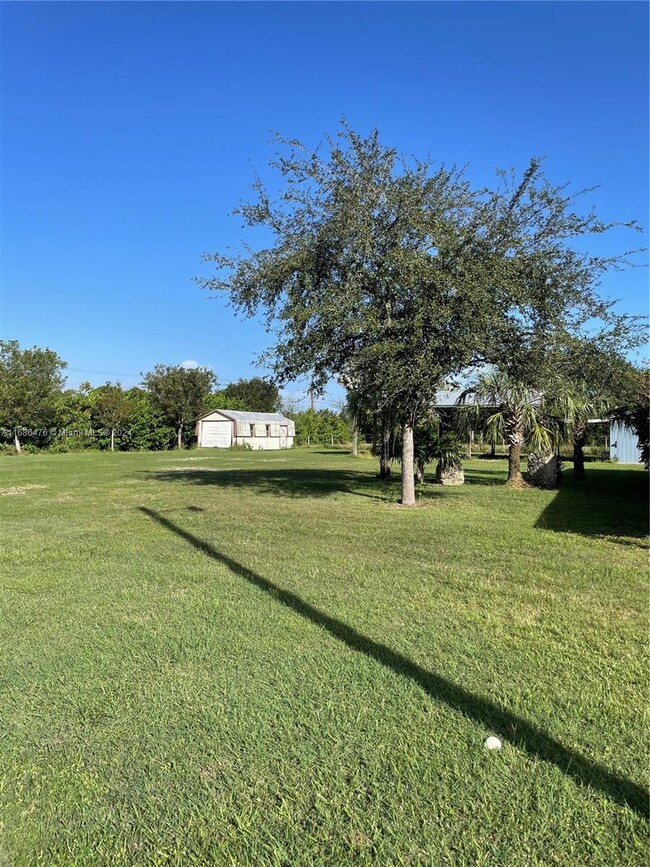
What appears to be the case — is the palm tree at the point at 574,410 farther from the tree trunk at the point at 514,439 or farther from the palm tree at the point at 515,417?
the tree trunk at the point at 514,439

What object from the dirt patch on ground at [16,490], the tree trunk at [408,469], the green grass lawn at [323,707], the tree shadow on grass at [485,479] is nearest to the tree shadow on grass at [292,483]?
the tree trunk at [408,469]

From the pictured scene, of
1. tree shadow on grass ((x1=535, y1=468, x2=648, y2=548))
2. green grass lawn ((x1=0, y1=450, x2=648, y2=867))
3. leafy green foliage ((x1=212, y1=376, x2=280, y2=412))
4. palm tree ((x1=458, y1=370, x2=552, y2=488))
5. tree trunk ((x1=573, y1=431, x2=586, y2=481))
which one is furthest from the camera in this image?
leafy green foliage ((x1=212, y1=376, x2=280, y2=412))

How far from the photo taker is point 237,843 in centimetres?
224

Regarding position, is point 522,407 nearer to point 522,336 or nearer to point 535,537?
point 522,336

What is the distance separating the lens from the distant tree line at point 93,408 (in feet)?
124

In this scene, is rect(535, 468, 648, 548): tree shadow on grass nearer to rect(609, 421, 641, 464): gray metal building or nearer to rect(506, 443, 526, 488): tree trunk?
rect(506, 443, 526, 488): tree trunk

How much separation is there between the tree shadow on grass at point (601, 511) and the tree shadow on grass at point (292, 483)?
4.22m

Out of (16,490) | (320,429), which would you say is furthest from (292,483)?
(320,429)

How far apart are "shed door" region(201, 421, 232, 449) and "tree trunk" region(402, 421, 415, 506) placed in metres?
40.1

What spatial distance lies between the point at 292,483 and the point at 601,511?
29.5ft

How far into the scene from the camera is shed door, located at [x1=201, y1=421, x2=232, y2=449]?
51594mm

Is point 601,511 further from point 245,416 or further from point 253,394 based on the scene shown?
point 253,394

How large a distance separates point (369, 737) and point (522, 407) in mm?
14629

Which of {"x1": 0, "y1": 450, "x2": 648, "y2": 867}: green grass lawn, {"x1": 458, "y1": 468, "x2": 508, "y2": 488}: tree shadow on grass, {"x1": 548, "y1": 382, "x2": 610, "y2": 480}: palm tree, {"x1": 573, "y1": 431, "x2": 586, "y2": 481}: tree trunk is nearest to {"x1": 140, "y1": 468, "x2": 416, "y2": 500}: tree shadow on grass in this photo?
{"x1": 458, "y1": 468, "x2": 508, "y2": 488}: tree shadow on grass
